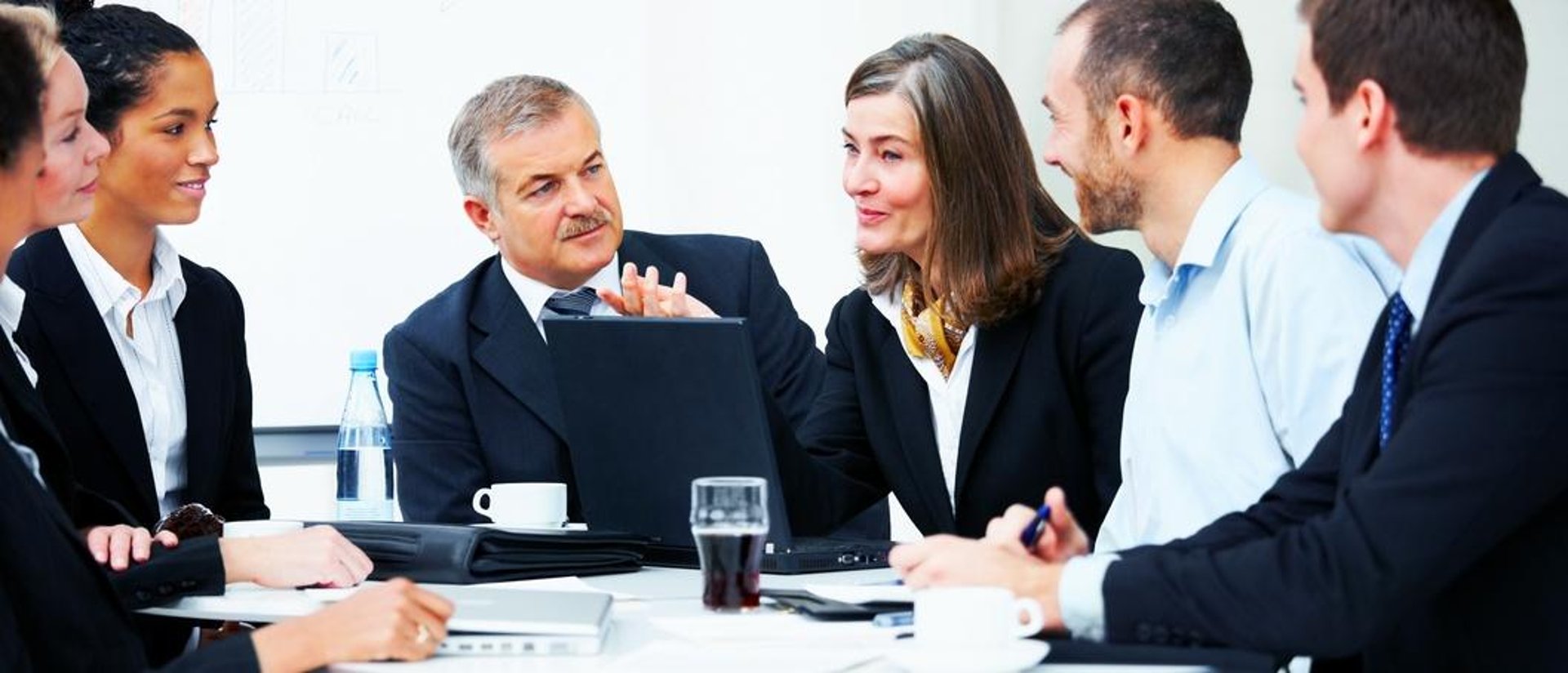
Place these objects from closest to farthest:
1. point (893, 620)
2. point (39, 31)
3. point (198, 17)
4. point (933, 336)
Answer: point (893, 620) < point (39, 31) < point (933, 336) < point (198, 17)

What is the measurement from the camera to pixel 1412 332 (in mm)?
1739

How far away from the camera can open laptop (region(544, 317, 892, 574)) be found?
2236 millimetres

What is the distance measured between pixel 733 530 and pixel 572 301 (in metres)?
1.44

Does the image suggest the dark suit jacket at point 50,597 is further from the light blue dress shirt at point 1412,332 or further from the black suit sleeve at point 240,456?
the black suit sleeve at point 240,456

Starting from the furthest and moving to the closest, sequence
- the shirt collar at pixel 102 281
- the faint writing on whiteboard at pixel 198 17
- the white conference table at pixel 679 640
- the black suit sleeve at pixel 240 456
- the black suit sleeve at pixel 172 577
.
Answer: the faint writing on whiteboard at pixel 198 17 → the black suit sleeve at pixel 240 456 → the shirt collar at pixel 102 281 → the black suit sleeve at pixel 172 577 → the white conference table at pixel 679 640

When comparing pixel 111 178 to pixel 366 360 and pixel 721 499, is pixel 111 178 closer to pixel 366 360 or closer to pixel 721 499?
pixel 366 360

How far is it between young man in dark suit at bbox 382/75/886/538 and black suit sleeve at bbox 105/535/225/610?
870 millimetres

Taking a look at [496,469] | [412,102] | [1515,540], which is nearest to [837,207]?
[412,102]

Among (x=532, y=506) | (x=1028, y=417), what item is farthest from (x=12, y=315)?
(x=1028, y=417)

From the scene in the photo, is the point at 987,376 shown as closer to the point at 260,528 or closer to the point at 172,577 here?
the point at 260,528

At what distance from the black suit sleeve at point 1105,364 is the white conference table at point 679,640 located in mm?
810

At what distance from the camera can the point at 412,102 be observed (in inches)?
160

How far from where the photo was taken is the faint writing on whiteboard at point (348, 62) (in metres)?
4.02

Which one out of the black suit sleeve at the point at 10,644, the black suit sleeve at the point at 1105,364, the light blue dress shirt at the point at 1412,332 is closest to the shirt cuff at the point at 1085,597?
the light blue dress shirt at the point at 1412,332
